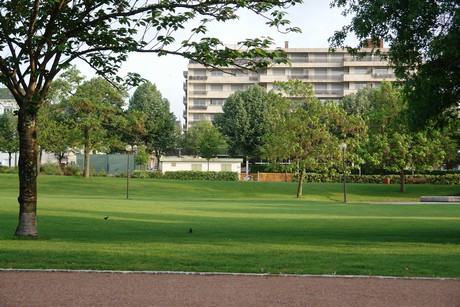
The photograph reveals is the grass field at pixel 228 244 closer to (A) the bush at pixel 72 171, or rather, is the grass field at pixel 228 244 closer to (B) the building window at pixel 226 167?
(A) the bush at pixel 72 171

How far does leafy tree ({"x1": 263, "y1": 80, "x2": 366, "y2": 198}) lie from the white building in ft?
68.9

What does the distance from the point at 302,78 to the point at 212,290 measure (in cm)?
10957

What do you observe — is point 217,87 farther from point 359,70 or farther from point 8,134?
point 8,134

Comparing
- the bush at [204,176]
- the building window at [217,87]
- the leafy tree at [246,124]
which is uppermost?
the building window at [217,87]

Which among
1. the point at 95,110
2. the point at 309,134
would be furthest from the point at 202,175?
the point at 309,134

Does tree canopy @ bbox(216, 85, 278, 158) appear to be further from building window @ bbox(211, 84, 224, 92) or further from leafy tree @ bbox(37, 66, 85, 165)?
building window @ bbox(211, 84, 224, 92)

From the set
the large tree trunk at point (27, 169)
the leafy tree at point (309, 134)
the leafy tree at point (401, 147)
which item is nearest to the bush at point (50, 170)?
the leafy tree at point (309, 134)

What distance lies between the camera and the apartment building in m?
114

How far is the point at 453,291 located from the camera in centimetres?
816

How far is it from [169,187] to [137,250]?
144ft

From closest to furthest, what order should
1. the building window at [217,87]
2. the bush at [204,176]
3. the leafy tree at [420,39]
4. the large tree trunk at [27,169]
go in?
the leafy tree at [420,39]
the large tree trunk at [27,169]
the bush at [204,176]
the building window at [217,87]

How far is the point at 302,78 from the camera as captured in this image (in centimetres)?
11556

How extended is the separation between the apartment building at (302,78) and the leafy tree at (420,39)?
324 ft

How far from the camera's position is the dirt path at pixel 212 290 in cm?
740
